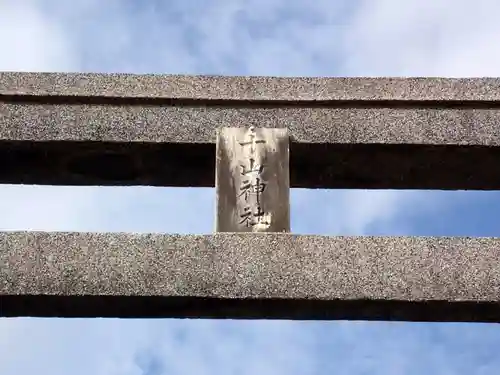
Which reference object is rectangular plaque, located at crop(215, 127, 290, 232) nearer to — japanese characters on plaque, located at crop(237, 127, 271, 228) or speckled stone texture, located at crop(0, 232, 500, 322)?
japanese characters on plaque, located at crop(237, 127, 271, 228)

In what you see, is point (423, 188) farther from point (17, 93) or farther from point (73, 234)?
point (17, 93)

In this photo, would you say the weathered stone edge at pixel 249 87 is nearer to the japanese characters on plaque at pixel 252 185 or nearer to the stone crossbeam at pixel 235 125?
the stone crossbeam at pixel 235 125

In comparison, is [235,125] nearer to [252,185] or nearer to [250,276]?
[252,185]

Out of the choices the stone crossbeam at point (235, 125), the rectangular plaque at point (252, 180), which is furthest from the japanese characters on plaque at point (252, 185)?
the stone crossbeam at point (235, 125)

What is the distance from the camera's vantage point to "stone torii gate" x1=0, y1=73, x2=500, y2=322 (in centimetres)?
401

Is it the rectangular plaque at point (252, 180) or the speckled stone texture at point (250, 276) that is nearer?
the speckled stone texture at point (250, 276)

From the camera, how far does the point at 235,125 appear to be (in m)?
4.53

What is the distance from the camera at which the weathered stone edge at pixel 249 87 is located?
15.1ft

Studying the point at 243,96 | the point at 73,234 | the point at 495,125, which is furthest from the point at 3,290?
the point at 495,125

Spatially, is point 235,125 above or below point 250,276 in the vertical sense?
above

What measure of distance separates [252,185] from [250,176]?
0.06m

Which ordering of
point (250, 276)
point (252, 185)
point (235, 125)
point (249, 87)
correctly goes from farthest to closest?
point (249, 87)
point (235, 125)
point (252, 185)
point (250, 276)

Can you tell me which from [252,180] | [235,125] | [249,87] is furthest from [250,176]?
[249,87]

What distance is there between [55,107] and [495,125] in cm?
250
